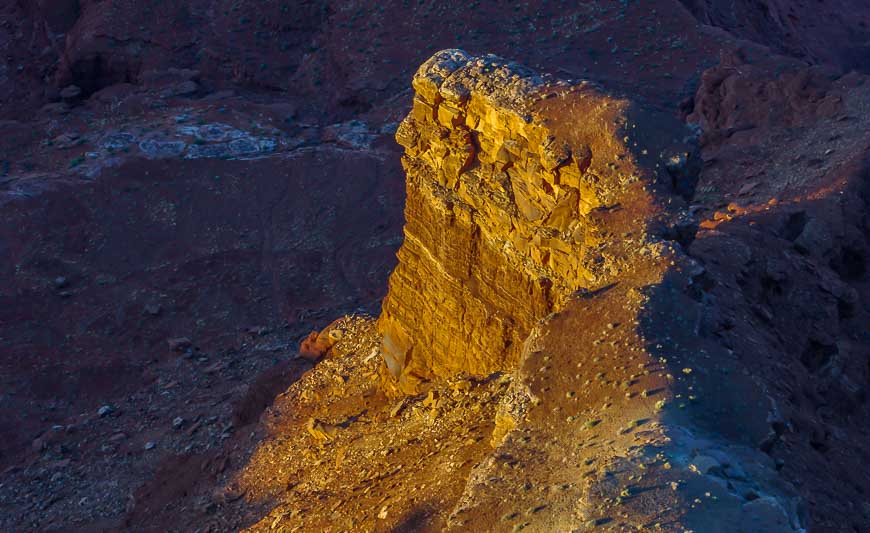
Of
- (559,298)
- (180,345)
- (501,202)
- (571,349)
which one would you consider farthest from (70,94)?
(571,349)

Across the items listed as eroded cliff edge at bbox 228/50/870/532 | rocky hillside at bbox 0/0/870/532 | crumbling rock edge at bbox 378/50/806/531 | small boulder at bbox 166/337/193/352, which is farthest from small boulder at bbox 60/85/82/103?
crumbling rock edge at bbox 378/50/806/531

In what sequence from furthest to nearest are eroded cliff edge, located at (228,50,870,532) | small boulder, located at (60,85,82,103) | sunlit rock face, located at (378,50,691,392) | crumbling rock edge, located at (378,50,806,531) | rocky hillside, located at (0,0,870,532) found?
1. small boulder, located at (60,85,82,103)
2. sunlit rock face, located at (378,50,691,392)
3. rocky hillside, located at (0,0,870,532)
4. eroded cliff edge, located at (228,50,870,532)
5. crumbling rock edge, located at (378,50,806,531)

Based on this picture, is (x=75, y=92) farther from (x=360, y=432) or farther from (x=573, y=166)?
(x=573, y=166)

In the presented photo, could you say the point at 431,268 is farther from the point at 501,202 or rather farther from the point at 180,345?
the point at 180,345

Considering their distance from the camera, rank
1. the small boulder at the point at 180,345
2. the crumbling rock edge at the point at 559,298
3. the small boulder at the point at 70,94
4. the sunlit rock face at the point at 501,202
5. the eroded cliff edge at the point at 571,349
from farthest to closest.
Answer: the small boulder at the point at 70,94 < the small boulder at the point at 180,345 < the sunlit rock face at the point at 501,202 < the eroded cliff edge at the point at 571,349 < the crumbling rock edge at the point at 559,298

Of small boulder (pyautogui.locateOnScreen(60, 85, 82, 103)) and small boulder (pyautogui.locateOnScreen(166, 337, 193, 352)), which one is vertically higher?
small boulder (pyautogui.locateOnScreen(60, 85, 82, 103))

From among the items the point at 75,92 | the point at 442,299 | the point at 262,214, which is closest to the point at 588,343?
the point at 442,299

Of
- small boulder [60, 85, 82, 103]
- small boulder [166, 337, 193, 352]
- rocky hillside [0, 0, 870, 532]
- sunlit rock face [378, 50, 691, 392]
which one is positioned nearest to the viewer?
rocky hillside [0, 0, 870, 532]

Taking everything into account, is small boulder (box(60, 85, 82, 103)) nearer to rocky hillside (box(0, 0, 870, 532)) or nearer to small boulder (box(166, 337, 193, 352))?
rocky hillside (box(0, 0, 870, 532))

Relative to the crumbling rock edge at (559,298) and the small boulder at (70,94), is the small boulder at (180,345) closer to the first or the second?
the crumbling rock edge at (559,298)

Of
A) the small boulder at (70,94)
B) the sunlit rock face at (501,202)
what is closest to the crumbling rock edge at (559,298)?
the sunlit rock face at (501,202)
